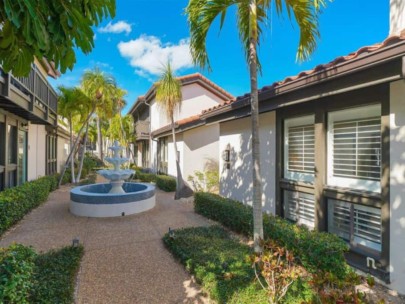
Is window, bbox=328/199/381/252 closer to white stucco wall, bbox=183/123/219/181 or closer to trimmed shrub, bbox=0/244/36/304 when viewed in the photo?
trimmed shrub, bbox=0/244/36/304

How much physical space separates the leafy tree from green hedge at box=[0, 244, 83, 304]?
7.03ft

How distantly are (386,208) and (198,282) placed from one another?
3221 mm

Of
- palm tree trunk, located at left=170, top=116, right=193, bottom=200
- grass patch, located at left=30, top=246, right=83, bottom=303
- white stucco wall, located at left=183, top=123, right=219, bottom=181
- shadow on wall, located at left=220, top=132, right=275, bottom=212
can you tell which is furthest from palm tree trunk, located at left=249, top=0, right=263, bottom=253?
white stucco wall, located at left=183, top=123, right=219, bottom=181

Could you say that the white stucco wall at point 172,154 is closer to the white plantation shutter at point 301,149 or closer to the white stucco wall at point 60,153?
the white plantation shutter at point 301,149

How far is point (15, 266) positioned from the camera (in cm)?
279

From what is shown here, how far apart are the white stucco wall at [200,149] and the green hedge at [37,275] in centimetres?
881

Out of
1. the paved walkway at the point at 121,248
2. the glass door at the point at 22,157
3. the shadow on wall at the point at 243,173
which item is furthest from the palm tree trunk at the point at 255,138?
the glass door at the point at 22,157

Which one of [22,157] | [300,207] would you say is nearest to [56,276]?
[300,207]

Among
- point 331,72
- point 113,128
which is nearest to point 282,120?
point 331,72

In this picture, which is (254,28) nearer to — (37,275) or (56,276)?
(56,276)

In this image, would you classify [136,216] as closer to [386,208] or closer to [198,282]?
[198,282]

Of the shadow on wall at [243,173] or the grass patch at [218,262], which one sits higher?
the shadow on wall at [243,173]

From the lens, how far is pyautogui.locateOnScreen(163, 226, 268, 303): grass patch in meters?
3.55

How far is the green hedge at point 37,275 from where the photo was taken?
2.58m
